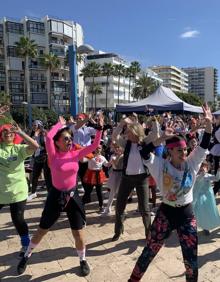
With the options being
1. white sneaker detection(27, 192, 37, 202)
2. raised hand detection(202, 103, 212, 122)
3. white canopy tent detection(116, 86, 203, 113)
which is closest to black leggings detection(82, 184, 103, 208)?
white sneaker detection(27, 192, 37, 202)

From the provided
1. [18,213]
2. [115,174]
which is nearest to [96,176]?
[115,174]

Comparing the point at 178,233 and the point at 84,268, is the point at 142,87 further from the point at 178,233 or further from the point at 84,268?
the point at 178,233

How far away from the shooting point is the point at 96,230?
245 inches

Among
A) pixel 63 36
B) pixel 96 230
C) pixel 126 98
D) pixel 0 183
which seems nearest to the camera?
pixel 0 183

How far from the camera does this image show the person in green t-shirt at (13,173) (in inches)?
183

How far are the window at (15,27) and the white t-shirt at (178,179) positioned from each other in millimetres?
76078

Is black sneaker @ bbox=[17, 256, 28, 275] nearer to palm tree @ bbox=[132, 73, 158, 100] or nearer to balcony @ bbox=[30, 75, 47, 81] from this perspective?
balcony @ bbox=[30, 75, 47, 81]

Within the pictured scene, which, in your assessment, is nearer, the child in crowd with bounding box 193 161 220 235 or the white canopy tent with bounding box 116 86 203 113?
the child in crowd with bounding box 193 161 220 235

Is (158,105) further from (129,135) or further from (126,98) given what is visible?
(126,98)

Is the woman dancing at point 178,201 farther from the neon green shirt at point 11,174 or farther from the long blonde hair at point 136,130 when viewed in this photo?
the neon green shirt at point 11,174

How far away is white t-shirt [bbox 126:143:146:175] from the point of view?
5293 millimetres

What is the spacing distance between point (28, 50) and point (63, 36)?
22.3m

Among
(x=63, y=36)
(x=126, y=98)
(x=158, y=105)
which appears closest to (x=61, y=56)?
(x=63, y=36)

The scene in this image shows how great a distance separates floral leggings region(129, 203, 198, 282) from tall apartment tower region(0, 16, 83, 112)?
69057 millimetres
